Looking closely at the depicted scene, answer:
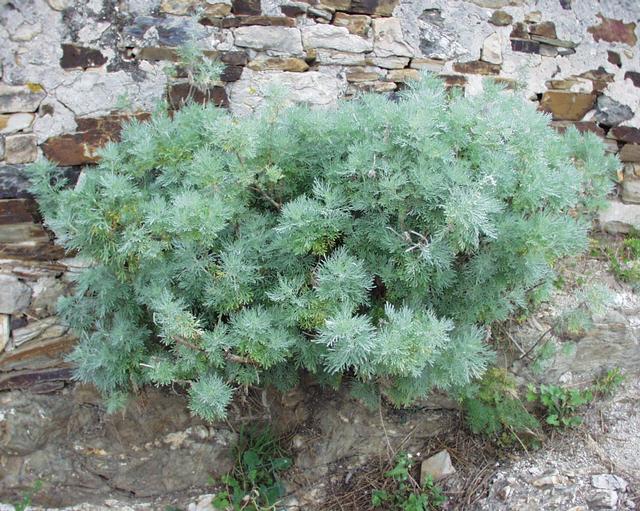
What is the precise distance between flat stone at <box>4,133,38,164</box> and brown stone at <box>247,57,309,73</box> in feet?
3.55

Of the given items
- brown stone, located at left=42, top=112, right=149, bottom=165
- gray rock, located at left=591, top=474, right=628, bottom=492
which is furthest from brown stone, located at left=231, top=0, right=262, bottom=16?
gray rock, located at left=591, top=474, right=628, bottom=492

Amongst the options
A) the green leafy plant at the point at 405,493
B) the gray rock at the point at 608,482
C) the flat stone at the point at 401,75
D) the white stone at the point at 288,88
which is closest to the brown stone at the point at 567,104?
the flat stone at the point at 401,75

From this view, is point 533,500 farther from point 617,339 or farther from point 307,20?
point 307,20

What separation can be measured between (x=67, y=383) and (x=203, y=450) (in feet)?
2.39

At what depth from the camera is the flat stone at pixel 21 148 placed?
2.83 meters

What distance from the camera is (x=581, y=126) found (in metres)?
3.63

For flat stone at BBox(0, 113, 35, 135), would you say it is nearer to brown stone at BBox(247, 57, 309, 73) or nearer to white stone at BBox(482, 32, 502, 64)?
brown stone at BBox(247, 57, 309, 73)

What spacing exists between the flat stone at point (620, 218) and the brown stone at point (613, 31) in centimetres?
96

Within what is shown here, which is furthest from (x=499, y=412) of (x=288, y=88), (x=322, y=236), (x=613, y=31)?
(x=613, y=31)

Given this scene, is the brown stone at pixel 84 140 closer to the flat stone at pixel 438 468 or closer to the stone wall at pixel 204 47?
the stone wall at pixel 204 47

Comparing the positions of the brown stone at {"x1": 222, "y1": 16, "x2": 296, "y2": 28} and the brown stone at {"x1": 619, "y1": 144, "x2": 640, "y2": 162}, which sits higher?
the brown stone at {"x1": 222, "y1": 16, "x2": 296, "y2": 28}

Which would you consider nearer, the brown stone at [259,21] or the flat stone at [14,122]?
the flat stone at [14,122]

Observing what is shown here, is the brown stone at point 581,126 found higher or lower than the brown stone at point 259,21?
lower

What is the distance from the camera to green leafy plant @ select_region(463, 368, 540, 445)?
2.95 meters
